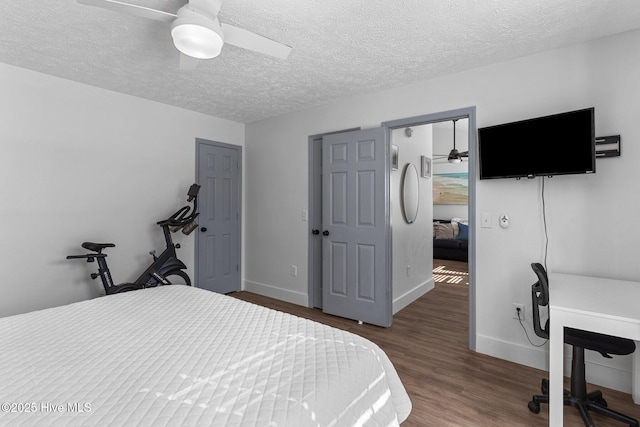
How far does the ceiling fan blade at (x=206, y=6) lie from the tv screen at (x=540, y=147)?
86.4 inches

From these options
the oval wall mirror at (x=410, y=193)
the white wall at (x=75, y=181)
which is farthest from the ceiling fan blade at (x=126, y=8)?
the oval wall mirror at (x=410, y=193)

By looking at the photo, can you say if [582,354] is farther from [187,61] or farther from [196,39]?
[187,61]

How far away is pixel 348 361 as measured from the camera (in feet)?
4.00

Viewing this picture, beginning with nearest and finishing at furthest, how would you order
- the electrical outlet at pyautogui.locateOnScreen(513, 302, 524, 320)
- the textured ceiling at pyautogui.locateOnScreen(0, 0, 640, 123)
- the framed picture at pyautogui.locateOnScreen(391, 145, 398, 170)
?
the textured ceiling at pyautogui.locateOnScreen(0, 0, 640, 123), the electrical outlet at pyautogui.locateOnScreen(513, 302, 524, 320), the framed picture at pyautogui.locateOnScreen(391, 145, 398, 170)

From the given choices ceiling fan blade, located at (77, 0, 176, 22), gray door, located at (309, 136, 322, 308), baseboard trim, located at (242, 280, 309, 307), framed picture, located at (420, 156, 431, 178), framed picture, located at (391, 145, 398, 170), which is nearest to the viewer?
ceiling fan blade, located at (77, 0, 176, 22)

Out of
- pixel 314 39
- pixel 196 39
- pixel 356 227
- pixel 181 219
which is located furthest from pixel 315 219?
pixel 196 39

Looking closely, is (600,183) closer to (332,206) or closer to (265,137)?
(332,206)

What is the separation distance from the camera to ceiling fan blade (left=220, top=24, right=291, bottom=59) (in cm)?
170

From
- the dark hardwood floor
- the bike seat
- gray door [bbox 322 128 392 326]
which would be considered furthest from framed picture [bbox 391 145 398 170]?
the bike seat

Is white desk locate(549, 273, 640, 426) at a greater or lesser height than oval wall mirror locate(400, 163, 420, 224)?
lesser

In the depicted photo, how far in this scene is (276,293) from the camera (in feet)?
13.5

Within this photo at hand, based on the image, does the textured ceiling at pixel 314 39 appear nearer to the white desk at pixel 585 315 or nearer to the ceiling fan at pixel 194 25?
the ceiling fan at pixel 194 25

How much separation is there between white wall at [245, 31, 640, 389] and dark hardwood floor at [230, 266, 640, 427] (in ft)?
0.68

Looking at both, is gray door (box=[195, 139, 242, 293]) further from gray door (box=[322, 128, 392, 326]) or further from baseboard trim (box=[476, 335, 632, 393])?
baseboard trim (box=[476, 335, 632, 393])
